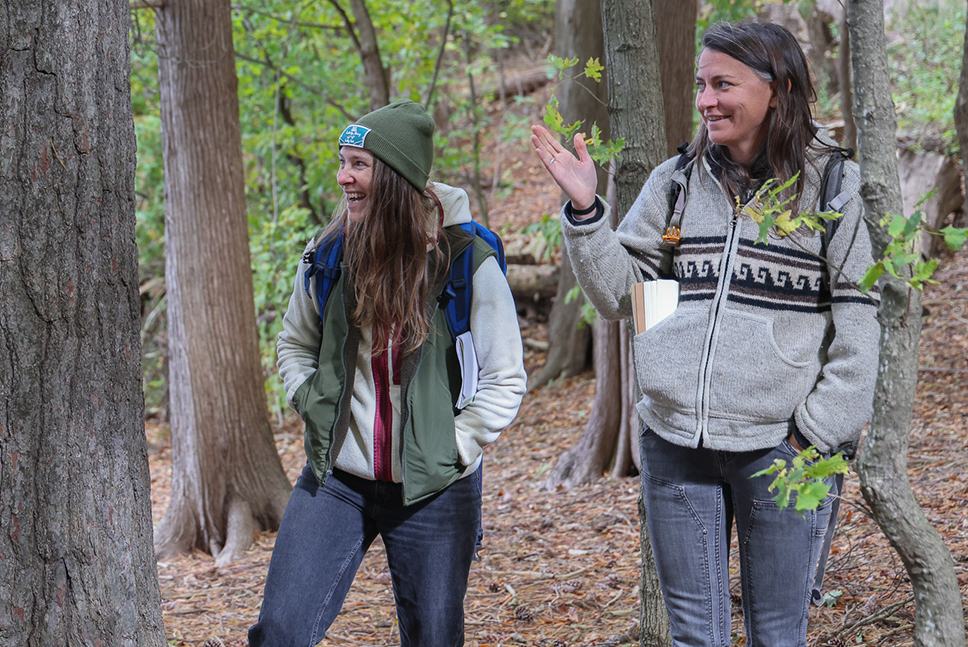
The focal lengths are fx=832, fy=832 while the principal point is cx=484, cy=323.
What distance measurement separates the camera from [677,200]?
225 cm

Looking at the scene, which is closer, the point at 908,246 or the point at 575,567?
the point at 908,246

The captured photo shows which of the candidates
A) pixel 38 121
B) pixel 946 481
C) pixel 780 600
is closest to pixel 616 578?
pixel 946 481

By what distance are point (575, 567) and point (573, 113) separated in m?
5.01

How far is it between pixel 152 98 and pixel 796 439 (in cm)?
1094

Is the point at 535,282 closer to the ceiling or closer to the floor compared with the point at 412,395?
closer to the ceiling

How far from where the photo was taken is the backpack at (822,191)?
209cm

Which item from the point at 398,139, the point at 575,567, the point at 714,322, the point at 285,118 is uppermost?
the point at 285,118

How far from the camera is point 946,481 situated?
4.55 metres

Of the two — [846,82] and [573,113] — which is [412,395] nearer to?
[573,113]

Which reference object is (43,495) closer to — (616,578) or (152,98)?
(616,578)

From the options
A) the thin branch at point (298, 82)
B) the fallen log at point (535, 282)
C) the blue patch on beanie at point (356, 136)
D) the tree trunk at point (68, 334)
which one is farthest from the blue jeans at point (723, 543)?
the fallen log at point (535, 282)

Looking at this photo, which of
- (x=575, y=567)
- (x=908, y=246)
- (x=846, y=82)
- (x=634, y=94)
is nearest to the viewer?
(x=908, y=246)

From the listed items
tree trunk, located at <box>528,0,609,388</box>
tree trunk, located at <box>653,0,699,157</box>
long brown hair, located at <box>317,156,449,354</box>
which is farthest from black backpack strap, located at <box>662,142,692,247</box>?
tree trunk, located at <box>528,0,609,388</box>

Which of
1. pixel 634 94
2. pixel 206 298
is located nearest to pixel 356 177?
pixel 634 94
